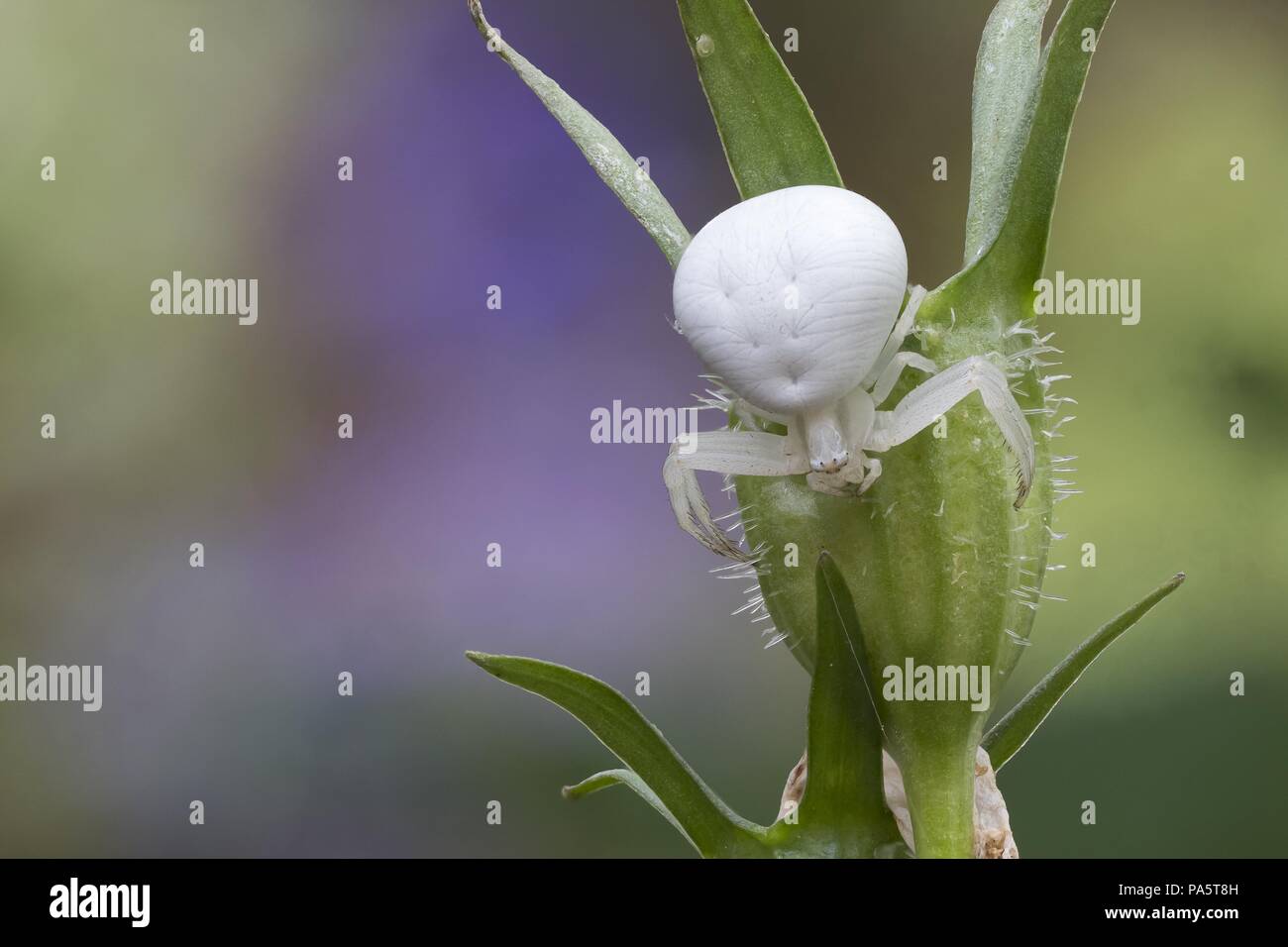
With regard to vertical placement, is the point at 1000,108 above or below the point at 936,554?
above

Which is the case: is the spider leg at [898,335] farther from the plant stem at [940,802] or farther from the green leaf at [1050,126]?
the plant stem at [940,802]

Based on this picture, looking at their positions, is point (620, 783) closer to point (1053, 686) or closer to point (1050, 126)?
point (1053, 686)

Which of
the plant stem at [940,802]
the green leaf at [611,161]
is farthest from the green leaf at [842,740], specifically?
the green leaf at [611,161]

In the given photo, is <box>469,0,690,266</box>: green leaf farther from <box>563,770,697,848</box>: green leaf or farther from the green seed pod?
<box>563,770,697,848</box>: green leaf

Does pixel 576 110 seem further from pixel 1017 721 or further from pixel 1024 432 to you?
pixel 1017 721

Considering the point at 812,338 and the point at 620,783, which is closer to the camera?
the point at 812,338

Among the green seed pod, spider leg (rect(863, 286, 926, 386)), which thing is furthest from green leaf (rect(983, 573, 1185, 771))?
spider leg (rect(863, 286, 926, 386))

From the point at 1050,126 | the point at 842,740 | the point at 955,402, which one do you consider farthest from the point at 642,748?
the point at 1050,126
